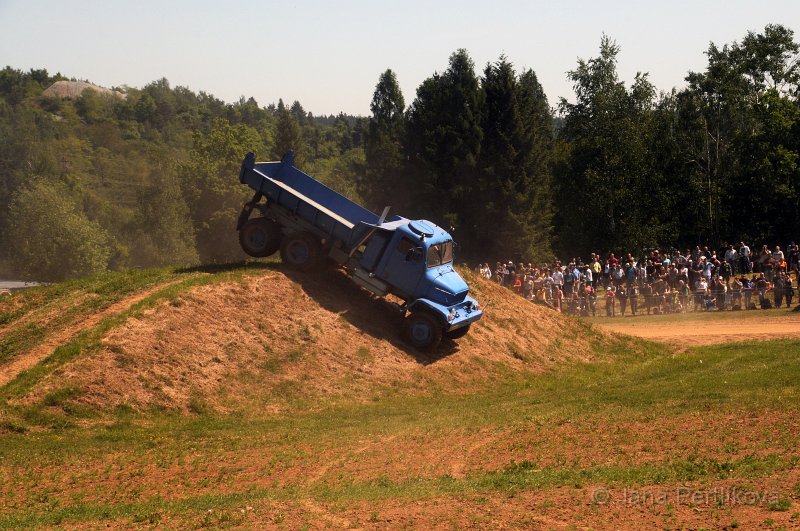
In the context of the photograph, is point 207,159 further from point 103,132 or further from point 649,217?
point 103,132

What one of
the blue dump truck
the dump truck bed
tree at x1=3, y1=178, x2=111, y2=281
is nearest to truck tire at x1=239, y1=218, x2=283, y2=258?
the blue dump truck

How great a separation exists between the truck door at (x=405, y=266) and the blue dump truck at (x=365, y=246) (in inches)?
1.1

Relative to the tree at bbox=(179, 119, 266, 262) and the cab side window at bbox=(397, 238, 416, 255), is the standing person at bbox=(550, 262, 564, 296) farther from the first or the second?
the tree at bbox=(179, 119, 266, 262)

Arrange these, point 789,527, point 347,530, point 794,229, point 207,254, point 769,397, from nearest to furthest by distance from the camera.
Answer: point 789,527 < point 347,530 < point 769,397 < point 794,229 < point 207,254

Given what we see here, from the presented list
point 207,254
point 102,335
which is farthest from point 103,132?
point 102,335

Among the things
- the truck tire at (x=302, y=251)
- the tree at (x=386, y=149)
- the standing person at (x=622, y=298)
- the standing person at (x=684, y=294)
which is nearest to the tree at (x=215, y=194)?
the tree at (x=386, y=149)

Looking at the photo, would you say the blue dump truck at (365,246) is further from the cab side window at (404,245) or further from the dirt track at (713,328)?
the dirt track at (713,328)

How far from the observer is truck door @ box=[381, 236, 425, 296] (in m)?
26.8

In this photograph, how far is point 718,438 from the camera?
17.4m

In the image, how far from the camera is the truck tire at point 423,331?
86.7 feet

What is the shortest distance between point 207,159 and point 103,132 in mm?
75848

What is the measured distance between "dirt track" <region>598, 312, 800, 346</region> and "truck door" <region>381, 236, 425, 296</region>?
435 inches

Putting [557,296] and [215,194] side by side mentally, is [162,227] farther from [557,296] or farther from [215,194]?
[557,296]

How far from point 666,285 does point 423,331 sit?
61.1ft
